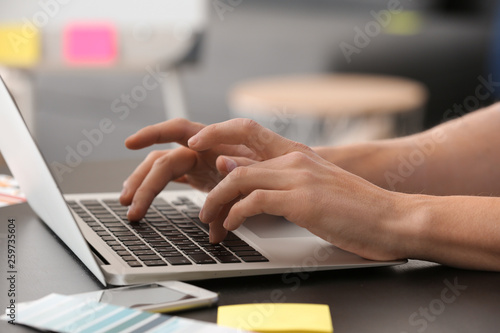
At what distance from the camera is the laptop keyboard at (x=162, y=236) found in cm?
61

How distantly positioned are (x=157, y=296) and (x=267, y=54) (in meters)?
3.23

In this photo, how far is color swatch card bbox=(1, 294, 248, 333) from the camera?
46 cm

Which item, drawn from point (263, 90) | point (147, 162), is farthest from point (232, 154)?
point (263, 90)

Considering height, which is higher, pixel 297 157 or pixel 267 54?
pixel 297 157

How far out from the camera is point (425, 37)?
3.54 m

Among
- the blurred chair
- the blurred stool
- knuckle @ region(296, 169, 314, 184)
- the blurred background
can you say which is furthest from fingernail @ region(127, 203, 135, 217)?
the blurred background

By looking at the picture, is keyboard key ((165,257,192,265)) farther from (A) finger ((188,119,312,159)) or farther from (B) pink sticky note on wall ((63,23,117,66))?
(B) pink sticky note on wall ((63,23,117,66))

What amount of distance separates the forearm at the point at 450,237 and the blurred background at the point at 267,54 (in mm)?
2847

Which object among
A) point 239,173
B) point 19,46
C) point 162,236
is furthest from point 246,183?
point 19,46

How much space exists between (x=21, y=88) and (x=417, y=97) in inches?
62.7

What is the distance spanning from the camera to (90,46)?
2654 mm

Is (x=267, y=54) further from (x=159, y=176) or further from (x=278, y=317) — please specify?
(x=278, y=317)

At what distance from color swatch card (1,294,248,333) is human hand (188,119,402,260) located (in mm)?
172

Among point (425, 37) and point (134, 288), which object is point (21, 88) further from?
point (134, 288)
